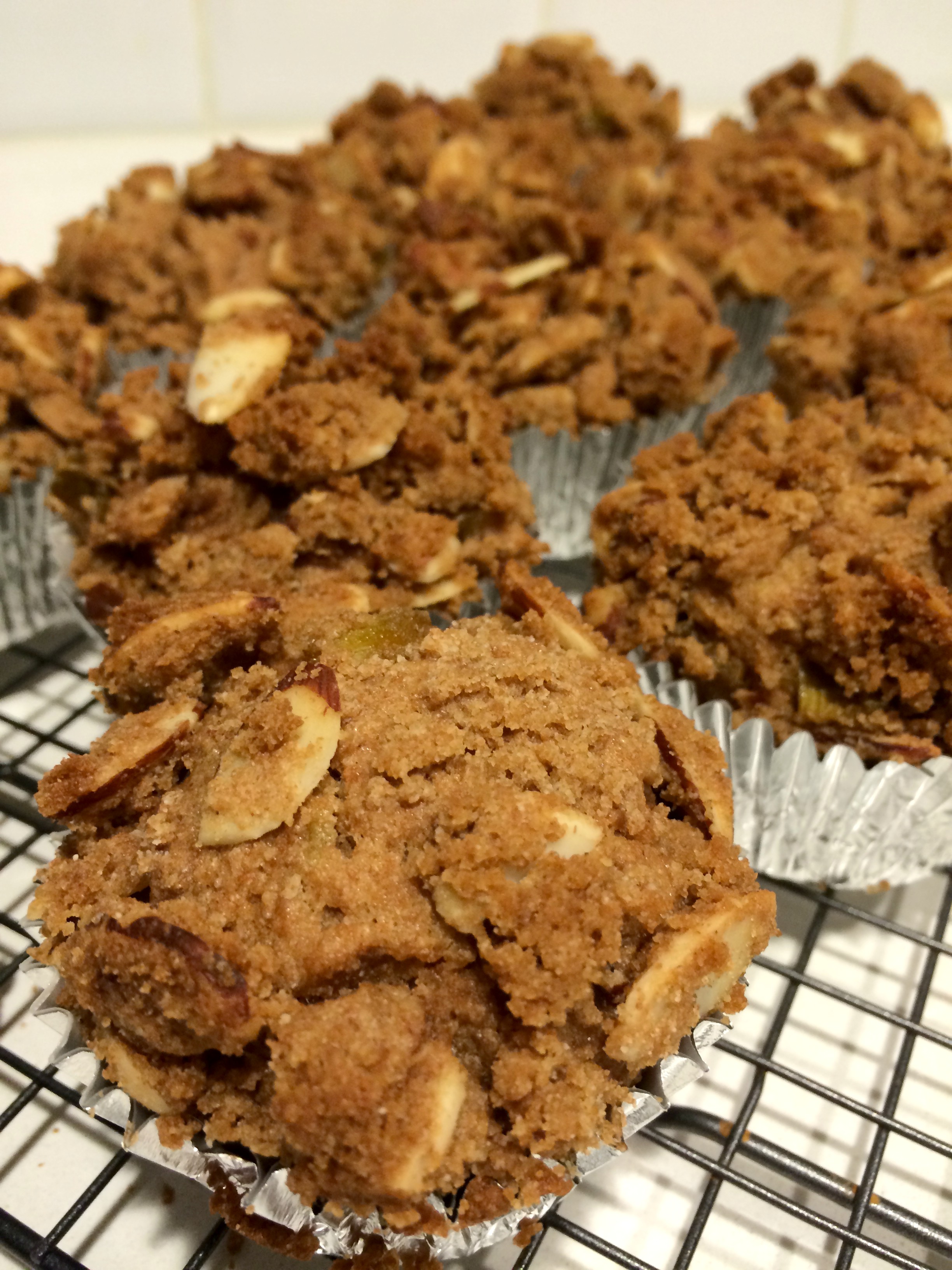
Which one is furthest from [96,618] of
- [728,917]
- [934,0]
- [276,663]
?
[934,0]

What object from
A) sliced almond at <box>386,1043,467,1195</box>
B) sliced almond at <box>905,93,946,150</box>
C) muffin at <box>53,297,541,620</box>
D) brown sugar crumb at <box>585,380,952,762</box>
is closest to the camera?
sliced almond at <box>386,1043,467,1195</box>

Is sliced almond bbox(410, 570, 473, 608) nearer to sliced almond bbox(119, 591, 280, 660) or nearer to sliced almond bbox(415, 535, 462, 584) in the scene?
sliced almond bbox(415, 535, 462, 584)

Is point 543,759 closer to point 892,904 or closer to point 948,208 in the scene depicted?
point 892,904

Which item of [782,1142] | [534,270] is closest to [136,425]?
[534,270]

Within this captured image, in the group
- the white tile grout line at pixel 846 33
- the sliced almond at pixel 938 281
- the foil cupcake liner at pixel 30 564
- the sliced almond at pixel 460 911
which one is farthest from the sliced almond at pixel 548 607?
the white tile grout line at pixel 846 33

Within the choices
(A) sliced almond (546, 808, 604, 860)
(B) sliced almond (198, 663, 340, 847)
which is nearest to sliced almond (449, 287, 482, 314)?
(B) sliced almond (198, 663, 340, 847)
